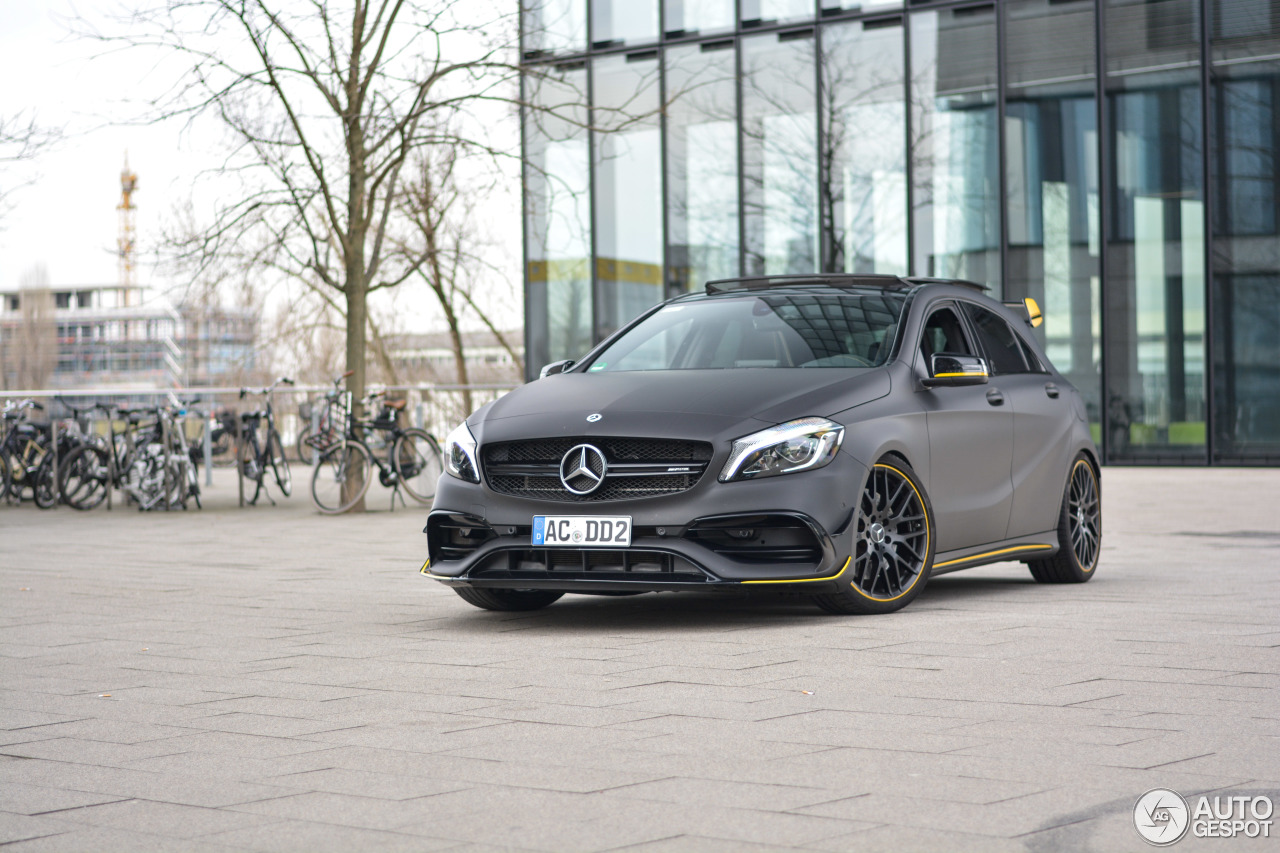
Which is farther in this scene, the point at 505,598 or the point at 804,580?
the point at 505,598

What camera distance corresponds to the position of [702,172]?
72.7 ft

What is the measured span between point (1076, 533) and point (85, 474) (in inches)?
463

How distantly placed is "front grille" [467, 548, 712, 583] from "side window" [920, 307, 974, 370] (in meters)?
1.98

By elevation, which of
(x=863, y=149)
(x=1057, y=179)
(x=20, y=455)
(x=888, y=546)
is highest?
(x=863, y=149)

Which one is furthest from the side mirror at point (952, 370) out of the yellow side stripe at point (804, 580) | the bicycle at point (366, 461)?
the bicycle at point (366, 461)

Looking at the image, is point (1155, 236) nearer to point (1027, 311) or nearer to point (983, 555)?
point (1027, 311)

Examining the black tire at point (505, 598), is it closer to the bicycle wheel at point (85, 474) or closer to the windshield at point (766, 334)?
the windshield at point (766, 334)

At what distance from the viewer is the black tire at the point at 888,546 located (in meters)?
6.80

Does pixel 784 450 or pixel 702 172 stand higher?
pixel 702 172

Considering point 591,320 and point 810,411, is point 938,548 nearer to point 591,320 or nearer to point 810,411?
point 810,411


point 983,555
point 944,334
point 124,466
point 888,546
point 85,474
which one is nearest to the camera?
point 888,546

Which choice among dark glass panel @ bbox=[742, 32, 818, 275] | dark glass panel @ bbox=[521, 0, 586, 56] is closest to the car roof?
dark glass panel @ bbox=[742, 32, 818, 275]

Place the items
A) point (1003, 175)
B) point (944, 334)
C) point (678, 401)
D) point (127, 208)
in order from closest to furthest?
point (678, 401), point (944, 334), point (1003, 175), point (127, 208)

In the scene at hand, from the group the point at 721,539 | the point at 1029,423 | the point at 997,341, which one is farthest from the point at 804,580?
the point at 997,341
